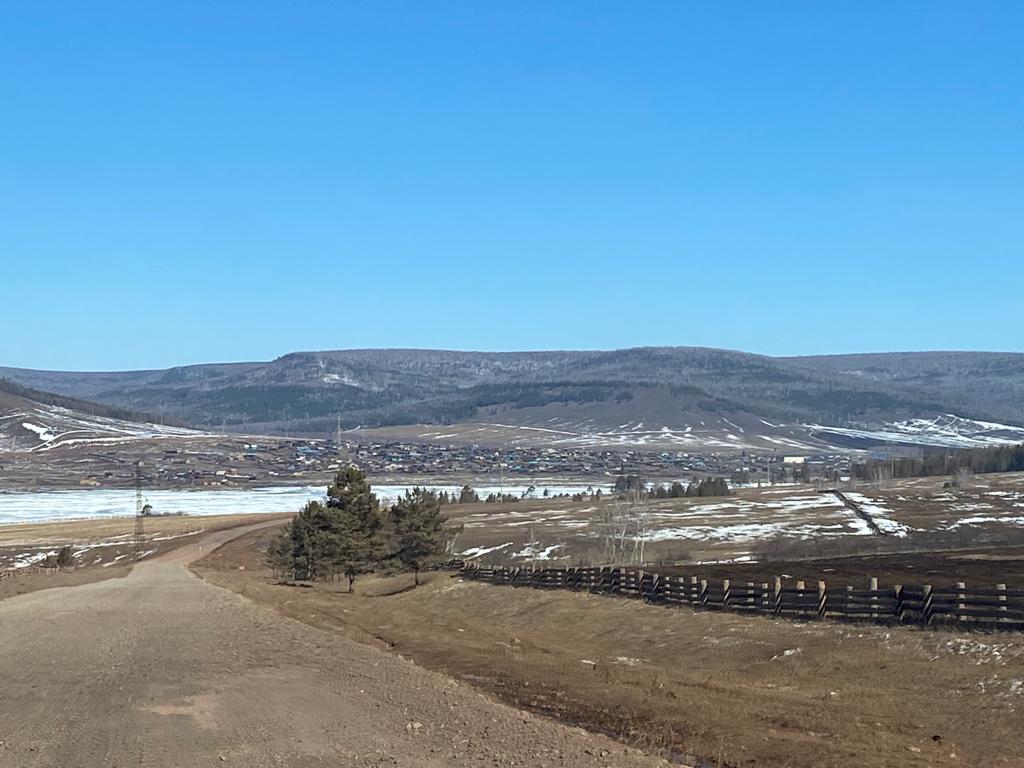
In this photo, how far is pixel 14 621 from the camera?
37062 millimetres

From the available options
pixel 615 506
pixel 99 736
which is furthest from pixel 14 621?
pixel 615 506

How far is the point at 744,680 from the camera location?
25906mm

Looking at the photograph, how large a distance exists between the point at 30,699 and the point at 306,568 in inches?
2002

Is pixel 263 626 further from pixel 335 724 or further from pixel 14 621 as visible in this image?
pixel 335 724

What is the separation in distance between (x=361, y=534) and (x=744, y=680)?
4288cm

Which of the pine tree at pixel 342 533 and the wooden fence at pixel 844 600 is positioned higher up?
the wooden fence at pixel 844 600

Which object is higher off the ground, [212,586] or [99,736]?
[99,736]

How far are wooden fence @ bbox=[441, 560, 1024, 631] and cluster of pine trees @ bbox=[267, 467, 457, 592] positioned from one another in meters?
20.7

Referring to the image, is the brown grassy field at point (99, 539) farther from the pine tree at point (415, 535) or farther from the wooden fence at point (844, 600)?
the wooden fence at point (844, 600)

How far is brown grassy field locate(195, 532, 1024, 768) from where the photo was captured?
1805 centimetres

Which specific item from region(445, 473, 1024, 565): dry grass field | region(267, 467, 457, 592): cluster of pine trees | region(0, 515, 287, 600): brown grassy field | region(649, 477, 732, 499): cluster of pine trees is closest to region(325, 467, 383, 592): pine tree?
region(267, 467, 457, 592): cluster of pine trees

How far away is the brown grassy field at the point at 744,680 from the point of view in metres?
18.0

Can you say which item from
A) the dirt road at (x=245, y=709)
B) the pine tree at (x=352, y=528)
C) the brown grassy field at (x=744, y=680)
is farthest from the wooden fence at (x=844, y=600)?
the pine tree at (x=352, y=528)

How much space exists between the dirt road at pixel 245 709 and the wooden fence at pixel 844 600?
1233 cm
